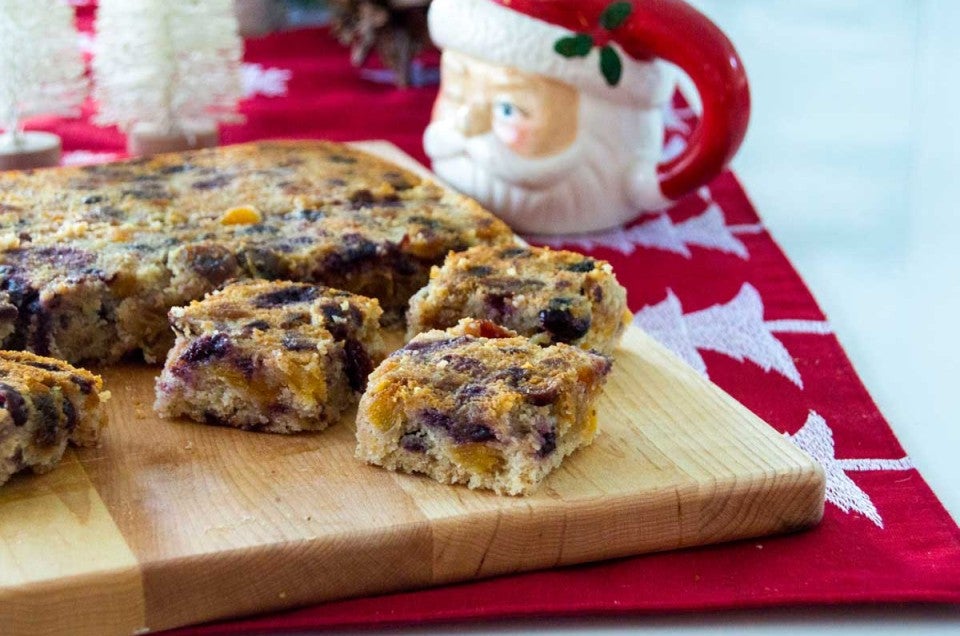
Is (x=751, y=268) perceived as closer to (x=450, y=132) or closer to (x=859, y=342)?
(x=859, y=342)

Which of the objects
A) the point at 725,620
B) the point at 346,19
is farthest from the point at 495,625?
the point at 346,19

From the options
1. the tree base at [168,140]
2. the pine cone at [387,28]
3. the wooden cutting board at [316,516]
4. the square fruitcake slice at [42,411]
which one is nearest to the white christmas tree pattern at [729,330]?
the wooden cutting board at [316,516]

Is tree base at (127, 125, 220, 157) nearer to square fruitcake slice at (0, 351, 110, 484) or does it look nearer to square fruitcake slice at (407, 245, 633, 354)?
square fruitcake slice at (407, 245, 633, 354)

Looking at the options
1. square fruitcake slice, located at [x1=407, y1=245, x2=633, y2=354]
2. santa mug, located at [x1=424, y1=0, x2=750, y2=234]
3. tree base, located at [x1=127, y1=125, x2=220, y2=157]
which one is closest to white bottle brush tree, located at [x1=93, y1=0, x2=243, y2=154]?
tree base, located at [x1=127, y1=125, x2=220, y2=157]

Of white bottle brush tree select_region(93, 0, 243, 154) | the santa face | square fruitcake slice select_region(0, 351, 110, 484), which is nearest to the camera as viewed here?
square fruitcake slice select_region(0, 351, 110, 484)

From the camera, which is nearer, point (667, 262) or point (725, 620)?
point (725, 620)

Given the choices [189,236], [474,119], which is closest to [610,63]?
[474,119]
